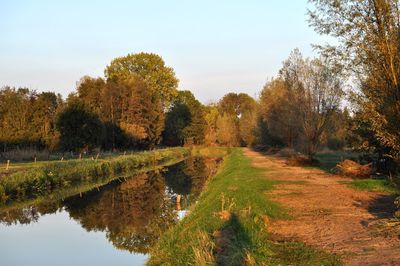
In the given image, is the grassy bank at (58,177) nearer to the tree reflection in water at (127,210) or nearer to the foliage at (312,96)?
the tree reflection in water at (127,210)

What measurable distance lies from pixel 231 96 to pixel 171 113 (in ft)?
117

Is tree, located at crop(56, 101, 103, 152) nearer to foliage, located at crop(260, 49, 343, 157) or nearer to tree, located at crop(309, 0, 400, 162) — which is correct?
foliage, located at crop(260, 49, 343, 157)

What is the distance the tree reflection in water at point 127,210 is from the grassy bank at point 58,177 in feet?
6.71

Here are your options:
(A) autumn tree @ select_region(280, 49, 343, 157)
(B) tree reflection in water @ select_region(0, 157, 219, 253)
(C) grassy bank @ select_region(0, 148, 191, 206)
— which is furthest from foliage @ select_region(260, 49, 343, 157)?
(C) grassy bank @ select_region(0, 148, 191, 206)

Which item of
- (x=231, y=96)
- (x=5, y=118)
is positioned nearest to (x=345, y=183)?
(x=5, y=118)

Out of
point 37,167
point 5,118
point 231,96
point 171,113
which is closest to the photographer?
point 37,167

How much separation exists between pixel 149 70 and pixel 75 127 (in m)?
44.3

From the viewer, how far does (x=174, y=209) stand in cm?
2105

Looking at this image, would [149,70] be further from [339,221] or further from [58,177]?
[339,221]

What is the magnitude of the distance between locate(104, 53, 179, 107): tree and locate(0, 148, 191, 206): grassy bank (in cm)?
4193

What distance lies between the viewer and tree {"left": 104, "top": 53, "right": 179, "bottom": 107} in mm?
84188

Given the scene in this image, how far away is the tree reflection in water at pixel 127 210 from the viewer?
16688 mm

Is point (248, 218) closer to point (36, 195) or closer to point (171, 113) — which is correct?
point (36, 195)

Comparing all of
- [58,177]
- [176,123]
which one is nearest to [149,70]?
[176,123]
